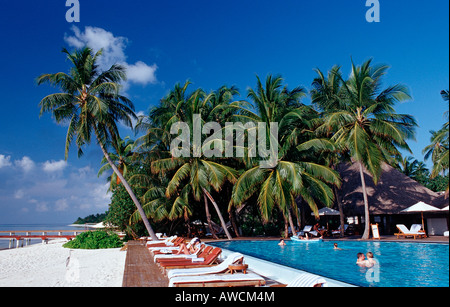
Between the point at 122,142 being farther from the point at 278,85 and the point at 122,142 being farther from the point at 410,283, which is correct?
the point at 410,283

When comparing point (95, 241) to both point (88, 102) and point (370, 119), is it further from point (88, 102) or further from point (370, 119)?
point (370, 119)

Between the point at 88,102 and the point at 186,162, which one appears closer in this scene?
the point at 88,102

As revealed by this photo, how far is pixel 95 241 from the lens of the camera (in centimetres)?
1723

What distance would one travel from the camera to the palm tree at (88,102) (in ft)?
50.2

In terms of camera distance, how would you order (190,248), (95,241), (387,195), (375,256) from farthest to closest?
(387,195)
(95,241)
(375,256)
(190,248)
